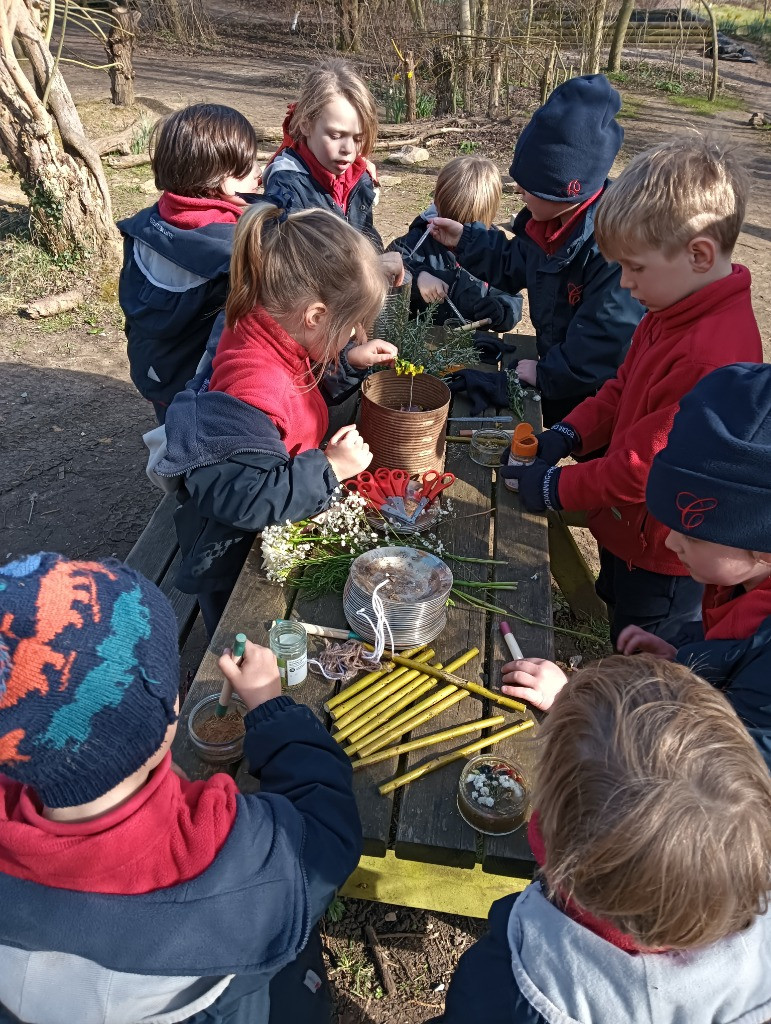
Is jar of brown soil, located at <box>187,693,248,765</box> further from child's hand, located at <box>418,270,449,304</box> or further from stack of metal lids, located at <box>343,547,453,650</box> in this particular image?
child's hand, located at <box>418,270,449,304</box>

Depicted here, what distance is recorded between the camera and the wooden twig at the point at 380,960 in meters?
2.50

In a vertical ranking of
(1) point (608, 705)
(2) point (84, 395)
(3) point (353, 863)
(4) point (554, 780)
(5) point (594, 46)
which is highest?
(5) point (594, 46)

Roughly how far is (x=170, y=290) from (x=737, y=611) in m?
2.43

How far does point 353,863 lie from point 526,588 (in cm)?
106

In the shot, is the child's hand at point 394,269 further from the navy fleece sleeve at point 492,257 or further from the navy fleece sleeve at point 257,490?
the navy fleece sleeve at point 257,490

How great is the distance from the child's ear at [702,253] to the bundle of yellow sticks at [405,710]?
1.53 metres

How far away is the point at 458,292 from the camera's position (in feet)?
14.8

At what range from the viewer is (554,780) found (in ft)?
4.22

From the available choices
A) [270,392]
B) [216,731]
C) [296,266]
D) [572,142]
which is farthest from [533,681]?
[572,142]

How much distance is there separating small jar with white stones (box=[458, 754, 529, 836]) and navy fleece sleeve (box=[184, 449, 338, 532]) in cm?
96

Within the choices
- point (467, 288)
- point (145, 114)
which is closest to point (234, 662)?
point (467, 288)

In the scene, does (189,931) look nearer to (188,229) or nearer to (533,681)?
(533,681)

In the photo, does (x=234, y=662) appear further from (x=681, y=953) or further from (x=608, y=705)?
(x=681, y=953)

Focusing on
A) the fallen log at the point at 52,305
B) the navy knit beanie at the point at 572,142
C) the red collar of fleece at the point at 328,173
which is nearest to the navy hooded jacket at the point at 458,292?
the red collar of fleece at the point at 328,173
